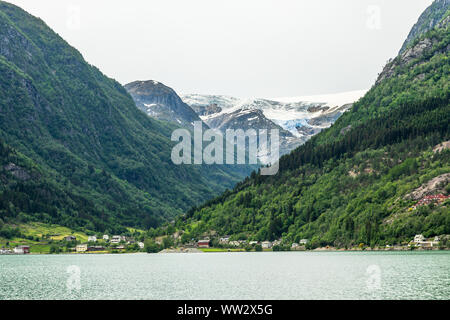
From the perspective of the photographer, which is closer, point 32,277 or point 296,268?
point 32,277

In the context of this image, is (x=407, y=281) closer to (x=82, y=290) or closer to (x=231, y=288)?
(x=231, y=288)

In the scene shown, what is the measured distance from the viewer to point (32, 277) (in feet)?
454

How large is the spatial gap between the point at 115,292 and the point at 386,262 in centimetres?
7437

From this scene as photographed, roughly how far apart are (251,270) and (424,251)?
73259 mm

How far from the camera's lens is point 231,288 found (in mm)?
107812

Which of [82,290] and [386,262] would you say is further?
[386,262]
